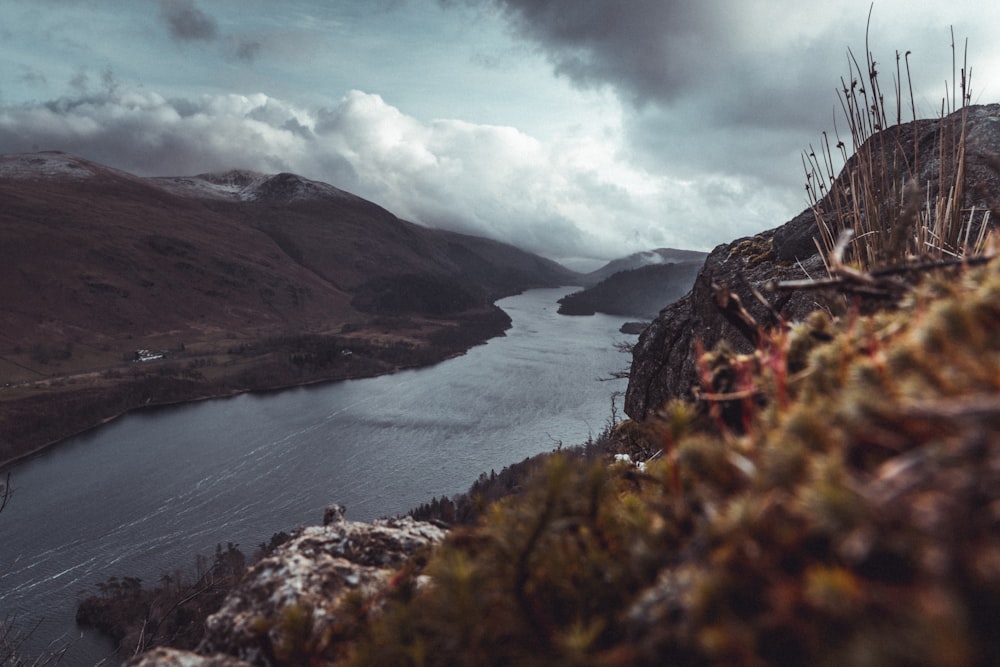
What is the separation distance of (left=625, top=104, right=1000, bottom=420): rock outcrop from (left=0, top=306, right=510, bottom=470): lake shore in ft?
260

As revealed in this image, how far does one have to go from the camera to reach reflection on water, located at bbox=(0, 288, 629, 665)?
139 feet

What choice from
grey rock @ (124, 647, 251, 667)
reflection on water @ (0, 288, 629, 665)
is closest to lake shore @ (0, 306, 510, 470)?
reflection on water @ (0, 288, 629, 665)

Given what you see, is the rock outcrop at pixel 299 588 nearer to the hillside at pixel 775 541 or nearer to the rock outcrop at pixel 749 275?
the hillside at pixel 775 541

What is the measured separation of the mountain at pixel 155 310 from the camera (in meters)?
85.9

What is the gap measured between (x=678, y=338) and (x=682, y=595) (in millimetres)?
9282

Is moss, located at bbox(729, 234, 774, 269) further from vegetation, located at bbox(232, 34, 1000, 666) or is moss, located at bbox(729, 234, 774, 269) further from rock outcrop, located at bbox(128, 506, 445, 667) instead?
rock outcrop, located at bbox(128, 506, 445, 667)

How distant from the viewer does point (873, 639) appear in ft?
1.73

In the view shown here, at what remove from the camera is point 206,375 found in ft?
305

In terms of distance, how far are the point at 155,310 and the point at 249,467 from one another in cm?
9752

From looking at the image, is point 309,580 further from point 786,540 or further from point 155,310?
point 155,310

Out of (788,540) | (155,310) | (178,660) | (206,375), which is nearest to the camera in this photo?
Result: (788,540)

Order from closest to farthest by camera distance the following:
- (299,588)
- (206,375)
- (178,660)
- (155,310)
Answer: (178,660), (299,588), (206,375), (155,310)

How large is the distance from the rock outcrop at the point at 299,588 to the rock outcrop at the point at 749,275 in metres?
4.27

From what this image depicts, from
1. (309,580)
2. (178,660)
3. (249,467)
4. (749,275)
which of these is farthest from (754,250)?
(249,467)
